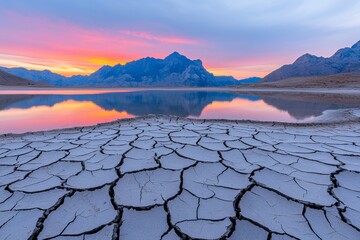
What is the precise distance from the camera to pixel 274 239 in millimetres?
1206

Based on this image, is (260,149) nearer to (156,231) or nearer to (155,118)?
(156,231)

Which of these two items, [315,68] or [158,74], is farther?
[158,74]

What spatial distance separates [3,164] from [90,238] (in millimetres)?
1655

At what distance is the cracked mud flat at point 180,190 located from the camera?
50.6 inches

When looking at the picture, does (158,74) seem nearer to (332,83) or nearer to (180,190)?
(332,83)

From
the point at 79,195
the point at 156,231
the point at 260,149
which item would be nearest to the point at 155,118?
the point at 260,149

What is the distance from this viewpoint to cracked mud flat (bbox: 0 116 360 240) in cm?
129

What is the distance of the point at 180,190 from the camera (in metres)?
1.67

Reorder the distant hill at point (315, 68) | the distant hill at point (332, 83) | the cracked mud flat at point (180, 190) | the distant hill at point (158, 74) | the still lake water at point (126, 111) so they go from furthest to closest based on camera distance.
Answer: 1. the distant hill at point (158, 74)
2. the distant hill at point (315, 68)
3. the distant hill at point (332, 83)
4. the still lake water at point (126, 111)
5. the cracked mud flat at point (180, 190)

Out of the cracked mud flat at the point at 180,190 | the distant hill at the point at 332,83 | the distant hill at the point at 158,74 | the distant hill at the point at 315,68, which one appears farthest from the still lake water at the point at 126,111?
the distant hill at the point at 158,74

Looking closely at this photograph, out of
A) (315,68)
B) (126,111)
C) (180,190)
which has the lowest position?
(126,111)

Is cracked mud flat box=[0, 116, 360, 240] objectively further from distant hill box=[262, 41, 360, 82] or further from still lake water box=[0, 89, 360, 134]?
distant hill box=[262, 41, 360, 82]

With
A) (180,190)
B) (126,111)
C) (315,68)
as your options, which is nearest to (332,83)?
(126,111)

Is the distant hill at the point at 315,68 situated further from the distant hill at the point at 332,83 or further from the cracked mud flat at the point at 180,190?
the cracked mud flat at the point at 180,190
